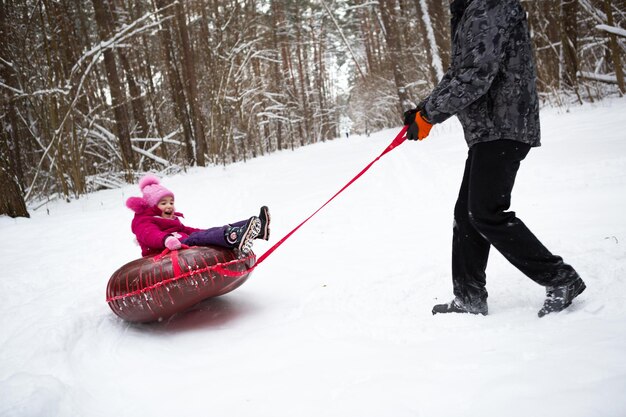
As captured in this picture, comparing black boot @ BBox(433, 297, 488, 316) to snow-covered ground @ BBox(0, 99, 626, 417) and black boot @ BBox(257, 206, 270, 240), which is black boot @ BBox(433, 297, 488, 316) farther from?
black boot @ BBox(257, 206, 270, 240)

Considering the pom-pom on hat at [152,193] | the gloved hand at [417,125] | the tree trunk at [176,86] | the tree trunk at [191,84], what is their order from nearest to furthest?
1. the gloved hand at [417,125]
2. the pom-pom on hat at [152,193]
3. the tree trunk at [191,84]
4. the tree trunk at [176,86]

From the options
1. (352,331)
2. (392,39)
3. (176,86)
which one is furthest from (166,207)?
(392,39)

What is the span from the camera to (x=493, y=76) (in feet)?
6.13

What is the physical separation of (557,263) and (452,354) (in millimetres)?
733

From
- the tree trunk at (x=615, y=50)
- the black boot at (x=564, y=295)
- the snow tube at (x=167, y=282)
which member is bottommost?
the black boot at (x=564, y=295)

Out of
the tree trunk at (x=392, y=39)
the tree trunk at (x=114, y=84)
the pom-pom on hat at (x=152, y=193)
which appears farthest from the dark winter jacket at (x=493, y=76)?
the tree trunk at (x=392, y=39)

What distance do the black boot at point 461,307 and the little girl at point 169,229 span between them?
4.36ft

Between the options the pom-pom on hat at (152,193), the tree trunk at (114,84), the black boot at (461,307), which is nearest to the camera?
the black boot at (461,307)

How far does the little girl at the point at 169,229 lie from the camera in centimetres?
277

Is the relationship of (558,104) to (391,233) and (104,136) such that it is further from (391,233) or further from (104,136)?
(104,136)

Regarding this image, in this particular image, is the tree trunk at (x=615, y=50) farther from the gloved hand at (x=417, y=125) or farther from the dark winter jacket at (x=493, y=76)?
the gloved hand at (x=417, y=125)

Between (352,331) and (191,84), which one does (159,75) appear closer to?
(191,84)

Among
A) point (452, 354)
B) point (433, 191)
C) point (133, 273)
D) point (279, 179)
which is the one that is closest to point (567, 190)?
point (433, 191)

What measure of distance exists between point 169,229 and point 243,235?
704mm
